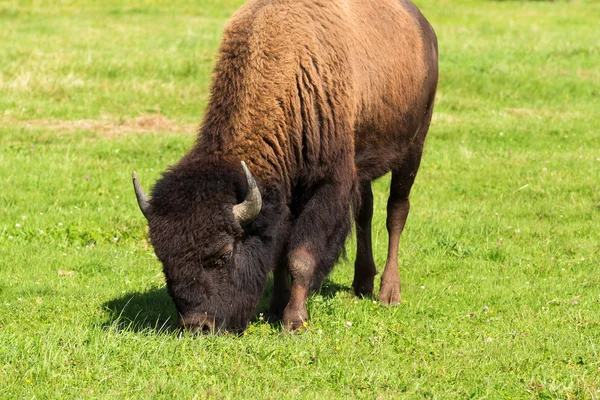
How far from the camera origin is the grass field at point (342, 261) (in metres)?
5.29

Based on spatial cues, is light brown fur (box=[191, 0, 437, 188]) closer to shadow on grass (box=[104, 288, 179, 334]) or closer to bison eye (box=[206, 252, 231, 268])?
bison eye (box=[206, 252, 231, 268])

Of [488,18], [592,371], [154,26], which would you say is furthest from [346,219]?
→ [488,18]

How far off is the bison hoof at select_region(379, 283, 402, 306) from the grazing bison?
963 millimetres

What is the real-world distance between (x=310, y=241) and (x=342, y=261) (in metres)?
1.94

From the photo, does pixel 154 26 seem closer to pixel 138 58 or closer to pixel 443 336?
pixel 138 58

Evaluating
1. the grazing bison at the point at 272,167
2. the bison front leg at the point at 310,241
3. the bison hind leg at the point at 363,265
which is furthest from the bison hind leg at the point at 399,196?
the bison front leg at the point at 310,241

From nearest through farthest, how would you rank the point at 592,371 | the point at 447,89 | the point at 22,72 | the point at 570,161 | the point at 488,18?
1. the point at 592,371
2. the point at 570,161
3. the point at 22,72
4. the point at 447,89
5. the point at 488,18

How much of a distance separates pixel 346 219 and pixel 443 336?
1.18 m

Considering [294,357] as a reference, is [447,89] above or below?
below

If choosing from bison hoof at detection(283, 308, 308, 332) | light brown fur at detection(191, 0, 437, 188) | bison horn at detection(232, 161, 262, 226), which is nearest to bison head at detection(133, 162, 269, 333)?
bison horn at detection(232, 161, 262, 226)

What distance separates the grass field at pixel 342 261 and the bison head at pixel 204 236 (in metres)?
0.24

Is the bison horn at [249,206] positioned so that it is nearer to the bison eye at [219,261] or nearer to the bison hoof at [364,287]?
the bison eye at [219,261]

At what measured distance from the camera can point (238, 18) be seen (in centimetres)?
670

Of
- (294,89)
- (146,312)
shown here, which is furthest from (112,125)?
(294,89)
